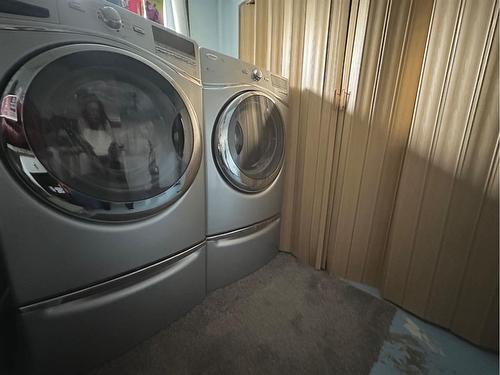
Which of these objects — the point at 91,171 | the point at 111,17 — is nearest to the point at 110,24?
the point at 111,17

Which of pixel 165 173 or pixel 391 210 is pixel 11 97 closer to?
pixel 165 173

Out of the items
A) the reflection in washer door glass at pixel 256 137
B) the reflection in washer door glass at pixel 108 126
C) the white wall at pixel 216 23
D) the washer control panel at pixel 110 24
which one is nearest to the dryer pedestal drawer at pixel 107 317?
the reflection in washer door glass at pixel 108 126

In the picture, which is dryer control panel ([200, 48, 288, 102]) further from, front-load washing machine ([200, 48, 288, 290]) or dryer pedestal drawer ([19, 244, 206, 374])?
dryer pedestal drawer ([19, 244, 206, 374])

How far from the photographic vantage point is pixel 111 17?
563 millimetres

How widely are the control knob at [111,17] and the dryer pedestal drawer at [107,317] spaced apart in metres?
0.72

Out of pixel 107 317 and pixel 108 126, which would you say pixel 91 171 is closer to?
pixel 108 126

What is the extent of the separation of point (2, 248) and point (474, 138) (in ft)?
4.49

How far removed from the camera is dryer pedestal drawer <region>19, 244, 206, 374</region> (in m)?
0.57

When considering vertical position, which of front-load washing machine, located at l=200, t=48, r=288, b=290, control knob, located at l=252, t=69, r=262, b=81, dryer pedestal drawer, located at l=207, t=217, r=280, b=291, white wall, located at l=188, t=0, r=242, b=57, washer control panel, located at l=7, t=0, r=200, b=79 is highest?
white wall, located at l=188, t=0, r=242, b=57

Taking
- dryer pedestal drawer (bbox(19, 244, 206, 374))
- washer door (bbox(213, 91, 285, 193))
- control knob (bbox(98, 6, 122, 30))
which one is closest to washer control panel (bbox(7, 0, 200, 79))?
control knob (bbox(98, 6, 122, 30))

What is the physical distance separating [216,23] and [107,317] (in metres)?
1.88

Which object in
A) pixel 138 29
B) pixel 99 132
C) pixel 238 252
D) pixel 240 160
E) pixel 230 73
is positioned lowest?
pixel 238 252

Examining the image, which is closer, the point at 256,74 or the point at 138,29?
the point at 138,29

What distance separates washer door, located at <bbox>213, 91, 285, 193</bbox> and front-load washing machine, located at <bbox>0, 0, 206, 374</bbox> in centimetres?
13
